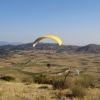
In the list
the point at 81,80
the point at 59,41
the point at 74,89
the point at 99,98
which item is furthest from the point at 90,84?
the point at 59,41

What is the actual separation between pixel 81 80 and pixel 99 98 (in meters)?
6.07

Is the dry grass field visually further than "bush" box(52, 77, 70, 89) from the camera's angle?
No

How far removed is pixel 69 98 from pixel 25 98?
8.37 ft

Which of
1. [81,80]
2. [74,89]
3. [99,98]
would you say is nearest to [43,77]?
[81,80]

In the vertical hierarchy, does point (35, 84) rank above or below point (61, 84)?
below

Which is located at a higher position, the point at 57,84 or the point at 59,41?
the point at 59,41

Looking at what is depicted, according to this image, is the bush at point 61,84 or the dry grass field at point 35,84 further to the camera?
the bush at point 61,84

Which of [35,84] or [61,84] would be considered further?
[35,84]

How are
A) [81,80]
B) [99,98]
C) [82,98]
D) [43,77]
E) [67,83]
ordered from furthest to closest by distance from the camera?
[43,77]
[81,80]
[67,83]
[82,98]
[99,98]

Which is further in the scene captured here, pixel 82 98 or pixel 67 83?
pixel 67 83

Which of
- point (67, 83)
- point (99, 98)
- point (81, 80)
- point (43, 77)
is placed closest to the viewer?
point (99, 98)

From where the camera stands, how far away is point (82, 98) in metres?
11.7

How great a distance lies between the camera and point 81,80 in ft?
55.3

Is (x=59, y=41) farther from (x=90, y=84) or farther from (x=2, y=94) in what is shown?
(x=90, y=84)
